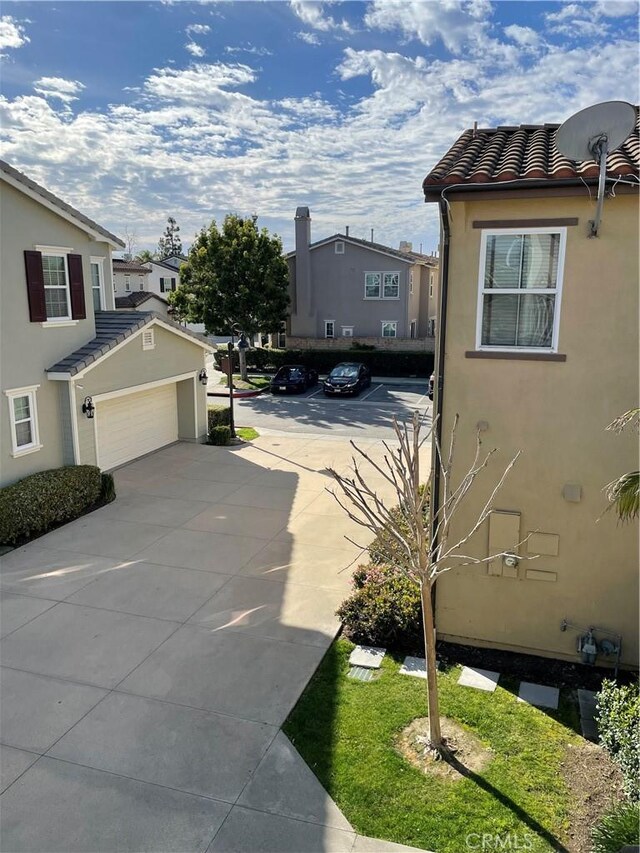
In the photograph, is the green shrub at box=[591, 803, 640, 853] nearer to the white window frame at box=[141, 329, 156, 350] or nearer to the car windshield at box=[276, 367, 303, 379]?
the white window frame at box=[141, 329, 156, 350]

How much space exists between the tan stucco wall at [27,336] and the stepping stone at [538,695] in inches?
398

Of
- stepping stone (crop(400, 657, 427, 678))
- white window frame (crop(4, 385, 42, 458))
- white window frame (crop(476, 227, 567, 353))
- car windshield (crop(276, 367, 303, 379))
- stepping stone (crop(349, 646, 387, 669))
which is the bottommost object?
stepping stone (crop(400, 657, 427, 678))

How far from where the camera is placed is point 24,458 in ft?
40.9

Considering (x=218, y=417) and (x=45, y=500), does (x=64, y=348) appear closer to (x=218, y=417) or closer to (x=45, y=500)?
(x=45, y=500)

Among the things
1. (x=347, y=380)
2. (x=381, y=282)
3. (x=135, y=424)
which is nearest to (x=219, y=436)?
(x=135, y=424)

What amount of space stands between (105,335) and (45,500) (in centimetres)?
463

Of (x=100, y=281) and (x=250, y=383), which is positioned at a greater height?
(x=100, y=281)

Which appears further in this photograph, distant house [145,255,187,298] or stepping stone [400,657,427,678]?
distant house [145,255,187,298]

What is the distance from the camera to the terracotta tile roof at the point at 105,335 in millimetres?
13246

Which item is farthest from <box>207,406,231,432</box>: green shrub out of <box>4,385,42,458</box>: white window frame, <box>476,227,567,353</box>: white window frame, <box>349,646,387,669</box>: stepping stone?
<box>476,227,567,353</box>: white window frame

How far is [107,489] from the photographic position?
1359 centimetres

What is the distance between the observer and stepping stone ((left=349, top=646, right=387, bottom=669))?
759 cm

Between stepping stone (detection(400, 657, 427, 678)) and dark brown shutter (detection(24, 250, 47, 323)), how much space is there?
9999 millimetres

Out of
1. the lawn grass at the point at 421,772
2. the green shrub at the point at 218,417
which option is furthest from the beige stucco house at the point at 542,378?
the green shrub at the point at 218,417
